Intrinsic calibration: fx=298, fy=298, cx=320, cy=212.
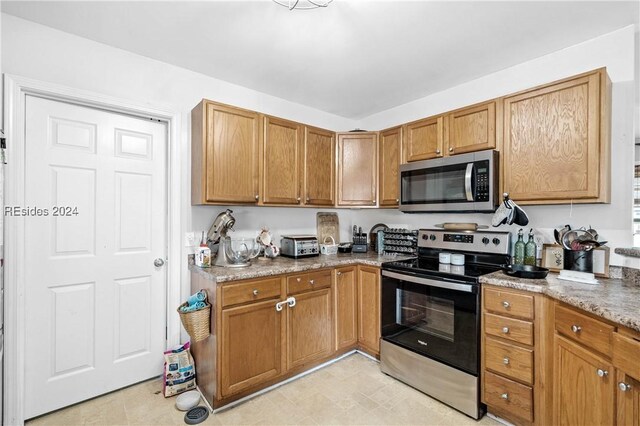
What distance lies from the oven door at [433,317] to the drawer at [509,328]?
67 millimetres

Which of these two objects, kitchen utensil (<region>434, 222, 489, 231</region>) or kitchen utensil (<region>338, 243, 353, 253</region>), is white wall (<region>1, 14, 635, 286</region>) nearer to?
kitchen utensil (<region>434, 222, 489, 231</region>)

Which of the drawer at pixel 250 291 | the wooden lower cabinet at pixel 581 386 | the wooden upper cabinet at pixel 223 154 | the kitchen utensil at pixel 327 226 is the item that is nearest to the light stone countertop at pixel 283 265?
the drawer at pixel 250 291

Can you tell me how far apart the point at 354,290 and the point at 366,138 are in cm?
158

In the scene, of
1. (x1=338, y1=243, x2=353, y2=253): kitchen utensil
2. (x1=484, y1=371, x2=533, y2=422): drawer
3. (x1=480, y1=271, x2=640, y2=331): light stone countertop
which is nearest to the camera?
(x1=480, y1=271, x2=640, y2=331): light stone countertop

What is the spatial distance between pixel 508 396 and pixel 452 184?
1.49 m

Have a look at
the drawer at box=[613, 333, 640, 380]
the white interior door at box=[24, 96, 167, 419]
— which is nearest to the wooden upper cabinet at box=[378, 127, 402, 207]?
the drawer at box=[613, 333, 640, 380]

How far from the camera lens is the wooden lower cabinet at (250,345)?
200cm

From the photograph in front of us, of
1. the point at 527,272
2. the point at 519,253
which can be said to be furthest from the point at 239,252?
the point at 519,253

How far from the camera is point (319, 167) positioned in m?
3.03

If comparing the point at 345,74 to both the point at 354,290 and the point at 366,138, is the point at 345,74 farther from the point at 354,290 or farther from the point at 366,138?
the point at 354,290

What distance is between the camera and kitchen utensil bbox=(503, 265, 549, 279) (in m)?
1.89

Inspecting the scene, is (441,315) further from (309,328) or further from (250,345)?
(250,345)

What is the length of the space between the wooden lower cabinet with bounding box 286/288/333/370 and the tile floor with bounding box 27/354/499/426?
0.68ft

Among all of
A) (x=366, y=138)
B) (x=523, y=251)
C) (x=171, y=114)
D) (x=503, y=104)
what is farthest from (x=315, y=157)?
(x=523, y=251)
